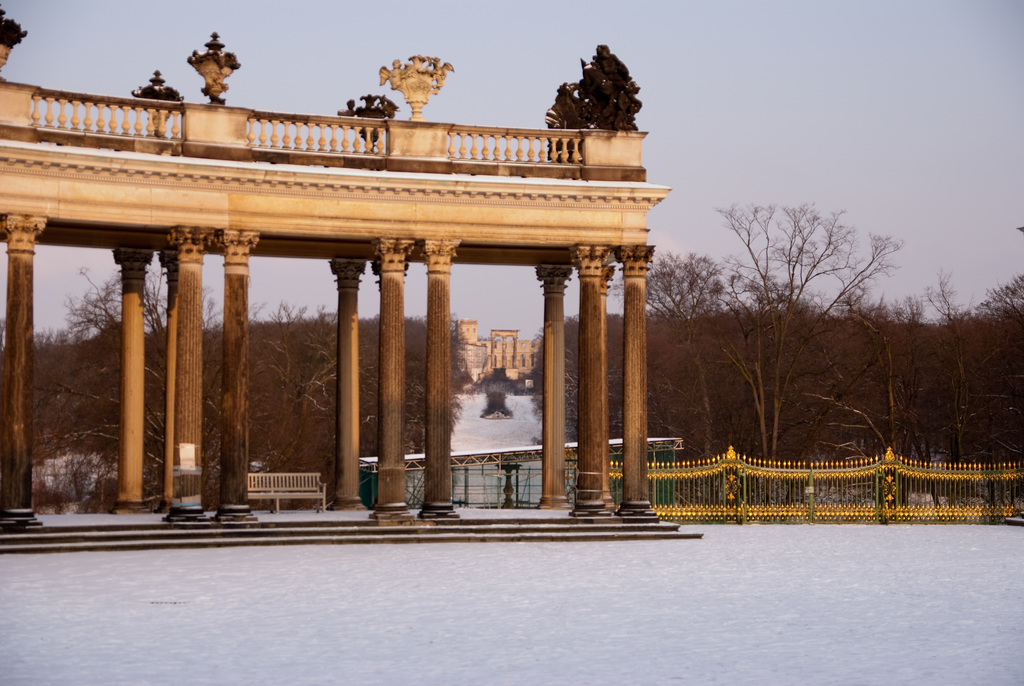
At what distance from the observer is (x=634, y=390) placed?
34.5 m

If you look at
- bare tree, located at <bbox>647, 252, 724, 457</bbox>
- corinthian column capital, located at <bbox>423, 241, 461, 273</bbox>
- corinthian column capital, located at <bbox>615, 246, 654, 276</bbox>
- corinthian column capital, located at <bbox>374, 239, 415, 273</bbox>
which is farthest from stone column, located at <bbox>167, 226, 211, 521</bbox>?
bare tree, located at <bbox>647, 252, 724, 457</bbox>

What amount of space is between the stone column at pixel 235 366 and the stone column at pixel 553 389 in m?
9.74

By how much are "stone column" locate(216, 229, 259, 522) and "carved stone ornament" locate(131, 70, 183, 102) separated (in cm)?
586

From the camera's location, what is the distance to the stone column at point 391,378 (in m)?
33.4

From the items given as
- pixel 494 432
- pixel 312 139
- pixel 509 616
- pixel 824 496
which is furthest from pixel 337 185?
pixel 494 432

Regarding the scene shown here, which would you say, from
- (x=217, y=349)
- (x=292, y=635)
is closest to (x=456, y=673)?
(x=292, y=635)

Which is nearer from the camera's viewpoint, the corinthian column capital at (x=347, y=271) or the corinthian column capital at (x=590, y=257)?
the corinthian column capital at (x=590, y=257)

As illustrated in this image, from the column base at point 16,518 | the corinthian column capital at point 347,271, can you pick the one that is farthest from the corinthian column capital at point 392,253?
the column base at point 16,518

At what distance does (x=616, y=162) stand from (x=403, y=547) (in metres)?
12.6

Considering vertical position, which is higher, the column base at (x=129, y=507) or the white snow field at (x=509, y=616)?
the column base at (x=129, y=507)

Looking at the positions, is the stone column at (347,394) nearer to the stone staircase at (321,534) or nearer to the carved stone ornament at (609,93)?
the stone staircase at (321,534)

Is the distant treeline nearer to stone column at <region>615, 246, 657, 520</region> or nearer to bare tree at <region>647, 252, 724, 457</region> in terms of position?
bare tree at <region>647, 252, 724, 457</region>

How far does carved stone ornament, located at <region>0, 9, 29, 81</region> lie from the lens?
3003 cm

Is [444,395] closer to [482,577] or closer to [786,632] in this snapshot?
[482,577]
